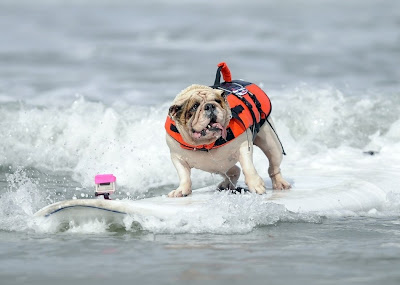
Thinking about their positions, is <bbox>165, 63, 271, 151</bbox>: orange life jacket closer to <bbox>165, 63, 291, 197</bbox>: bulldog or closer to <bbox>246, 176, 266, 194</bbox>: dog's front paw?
<bbox>165, 63, 291, 197</bbox>: bulldog

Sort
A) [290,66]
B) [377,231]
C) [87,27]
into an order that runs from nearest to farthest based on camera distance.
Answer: [377,231] < [290,66] < [87,27]

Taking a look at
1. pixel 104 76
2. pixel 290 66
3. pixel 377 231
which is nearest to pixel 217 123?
pixel 377 231

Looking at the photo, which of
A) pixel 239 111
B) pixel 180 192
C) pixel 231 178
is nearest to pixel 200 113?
pixel 239 111

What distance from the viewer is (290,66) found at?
21328 mm

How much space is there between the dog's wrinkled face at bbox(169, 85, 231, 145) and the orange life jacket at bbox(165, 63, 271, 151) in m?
0.11

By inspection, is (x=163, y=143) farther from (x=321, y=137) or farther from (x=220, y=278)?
(x=220, y=278)

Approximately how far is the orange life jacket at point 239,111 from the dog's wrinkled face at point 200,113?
11 centimetres

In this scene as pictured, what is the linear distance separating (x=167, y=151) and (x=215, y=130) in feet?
12.8

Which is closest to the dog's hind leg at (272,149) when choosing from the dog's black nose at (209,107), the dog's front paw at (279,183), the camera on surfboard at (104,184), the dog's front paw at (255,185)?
the dog's front paw at (279,183)

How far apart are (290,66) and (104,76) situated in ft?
15.0

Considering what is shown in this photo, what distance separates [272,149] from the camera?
287 inches

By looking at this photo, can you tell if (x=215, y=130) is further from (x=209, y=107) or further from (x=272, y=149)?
(x=272, y=149)

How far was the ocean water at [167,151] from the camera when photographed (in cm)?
458

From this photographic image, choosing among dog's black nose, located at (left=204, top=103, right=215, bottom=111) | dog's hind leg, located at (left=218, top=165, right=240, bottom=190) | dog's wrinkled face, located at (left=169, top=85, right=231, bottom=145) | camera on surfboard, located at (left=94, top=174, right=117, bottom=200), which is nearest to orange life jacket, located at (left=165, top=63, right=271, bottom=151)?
dog's wrinkled face, located at (left=169, top=85, right=231, bottom=145)
